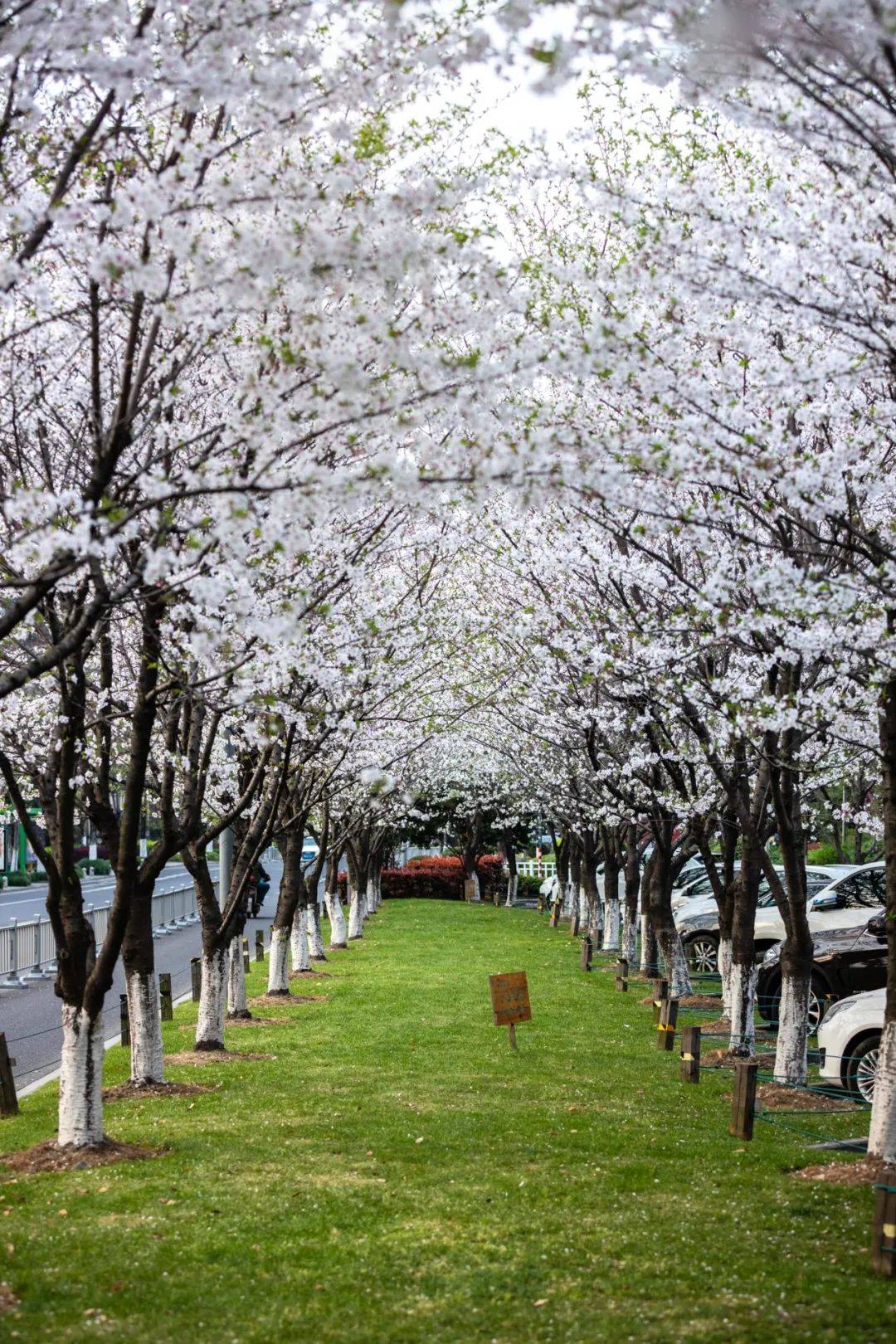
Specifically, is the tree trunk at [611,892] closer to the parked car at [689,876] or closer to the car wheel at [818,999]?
the parked car at [689,876]

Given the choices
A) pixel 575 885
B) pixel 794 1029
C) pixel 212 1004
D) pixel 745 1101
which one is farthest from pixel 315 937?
pixel 745 1101

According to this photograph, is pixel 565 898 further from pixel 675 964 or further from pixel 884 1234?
pixel 884 1234

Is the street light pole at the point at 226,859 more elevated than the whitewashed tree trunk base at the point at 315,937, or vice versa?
the street light pole at the point at 226,859

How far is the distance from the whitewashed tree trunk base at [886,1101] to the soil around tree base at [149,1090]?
234 inches

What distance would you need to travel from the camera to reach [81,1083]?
9.40 m

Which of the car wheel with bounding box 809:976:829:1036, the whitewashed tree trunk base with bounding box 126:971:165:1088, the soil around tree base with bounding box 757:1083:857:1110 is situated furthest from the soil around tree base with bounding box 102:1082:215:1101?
the car wheel with bounding box 809:976:829:1036

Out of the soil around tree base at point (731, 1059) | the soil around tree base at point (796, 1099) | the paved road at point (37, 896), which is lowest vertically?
the soil around tree base at point (731, 1059)

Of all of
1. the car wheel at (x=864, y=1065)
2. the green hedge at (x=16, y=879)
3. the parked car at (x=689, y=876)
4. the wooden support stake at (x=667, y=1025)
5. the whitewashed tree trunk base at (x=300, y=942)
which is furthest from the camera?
the green hedge at (x=16, y=879)

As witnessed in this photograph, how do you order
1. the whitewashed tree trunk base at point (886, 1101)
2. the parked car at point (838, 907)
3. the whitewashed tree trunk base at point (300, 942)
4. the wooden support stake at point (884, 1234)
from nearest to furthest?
the wooden support stake at point (884, 1234) → the whitewashed tree trunk base at point (886, 1101) → the parked car at point (838, 907) → the whitewashed tree trunk base at point (300, 942)

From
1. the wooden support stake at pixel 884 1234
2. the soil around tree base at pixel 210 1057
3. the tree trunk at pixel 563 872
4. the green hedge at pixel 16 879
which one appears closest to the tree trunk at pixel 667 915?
the soil around tree base at pixel 210 1057

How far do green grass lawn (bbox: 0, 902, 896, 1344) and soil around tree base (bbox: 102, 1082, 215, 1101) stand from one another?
1.37 ft

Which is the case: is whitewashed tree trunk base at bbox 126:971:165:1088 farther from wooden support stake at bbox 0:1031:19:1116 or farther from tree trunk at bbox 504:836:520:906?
tree trunk at bbox 504:836:520:906

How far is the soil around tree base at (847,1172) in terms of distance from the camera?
Answer: 8.66 meters

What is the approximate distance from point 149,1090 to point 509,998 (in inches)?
169
